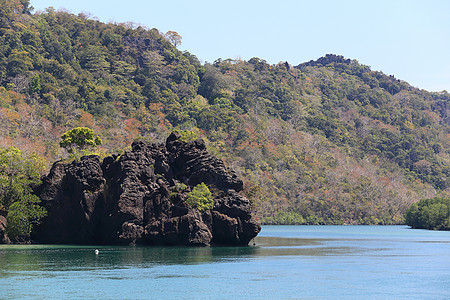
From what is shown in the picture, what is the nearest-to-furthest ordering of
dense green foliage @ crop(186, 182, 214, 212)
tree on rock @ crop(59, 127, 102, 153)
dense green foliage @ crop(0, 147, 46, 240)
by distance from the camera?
dense green foliage @ crop(0, 147, 46, 240)
dense green foliage @ crop(186, 182, 214, 212)
tree on rock @ crop(59, 127, 102, 153)

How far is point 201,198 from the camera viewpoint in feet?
288

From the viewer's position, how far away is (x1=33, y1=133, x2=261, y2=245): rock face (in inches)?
3474

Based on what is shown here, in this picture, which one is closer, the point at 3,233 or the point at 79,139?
the point at 3,233

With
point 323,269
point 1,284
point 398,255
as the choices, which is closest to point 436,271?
point 323,269

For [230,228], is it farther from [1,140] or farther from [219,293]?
[1,140]

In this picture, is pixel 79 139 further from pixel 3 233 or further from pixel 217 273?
pixel 217 273

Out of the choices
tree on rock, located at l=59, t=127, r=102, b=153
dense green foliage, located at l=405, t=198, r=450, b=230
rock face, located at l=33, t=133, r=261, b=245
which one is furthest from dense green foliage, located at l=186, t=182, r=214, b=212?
dense green foliage, located at l=405, t=198, r=450, b=230

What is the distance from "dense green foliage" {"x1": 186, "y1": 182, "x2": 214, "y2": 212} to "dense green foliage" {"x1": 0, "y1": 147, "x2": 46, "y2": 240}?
2125 cm

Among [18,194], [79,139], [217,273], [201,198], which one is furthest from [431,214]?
[217,273]

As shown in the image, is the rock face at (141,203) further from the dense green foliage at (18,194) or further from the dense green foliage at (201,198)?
the dense green foliage at (18,194)

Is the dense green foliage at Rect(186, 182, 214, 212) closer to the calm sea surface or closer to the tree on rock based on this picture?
the calm sea surface

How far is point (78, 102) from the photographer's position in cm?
19688

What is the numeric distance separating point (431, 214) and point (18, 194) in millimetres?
110515

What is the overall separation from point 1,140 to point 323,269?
99381 mm
